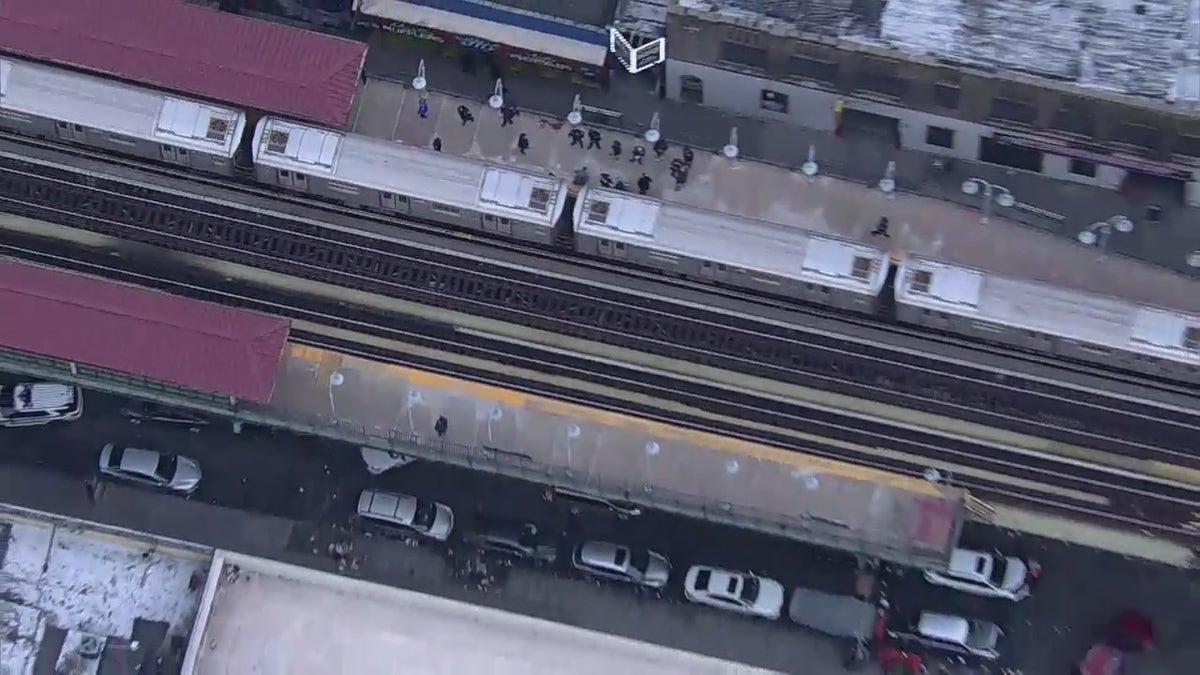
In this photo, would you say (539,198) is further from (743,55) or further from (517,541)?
(517,541)

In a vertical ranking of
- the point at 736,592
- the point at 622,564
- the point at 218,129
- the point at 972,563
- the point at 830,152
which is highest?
the point at 830,152

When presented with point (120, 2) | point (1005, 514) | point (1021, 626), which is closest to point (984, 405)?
point (1005, 514)

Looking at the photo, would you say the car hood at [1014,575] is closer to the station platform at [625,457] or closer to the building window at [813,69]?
the station platform at [625,457]

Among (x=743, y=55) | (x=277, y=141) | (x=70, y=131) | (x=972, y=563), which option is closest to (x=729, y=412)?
(x=972, y=563)

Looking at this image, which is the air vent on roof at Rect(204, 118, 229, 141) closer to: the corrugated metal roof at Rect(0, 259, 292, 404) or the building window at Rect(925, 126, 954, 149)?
the corrugated metal roof at Rect(0, 259, 292, 404)

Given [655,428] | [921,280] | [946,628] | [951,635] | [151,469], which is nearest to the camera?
[655,428]

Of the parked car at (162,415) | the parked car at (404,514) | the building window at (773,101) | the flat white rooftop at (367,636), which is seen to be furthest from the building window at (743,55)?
the parked car at (162,415)
